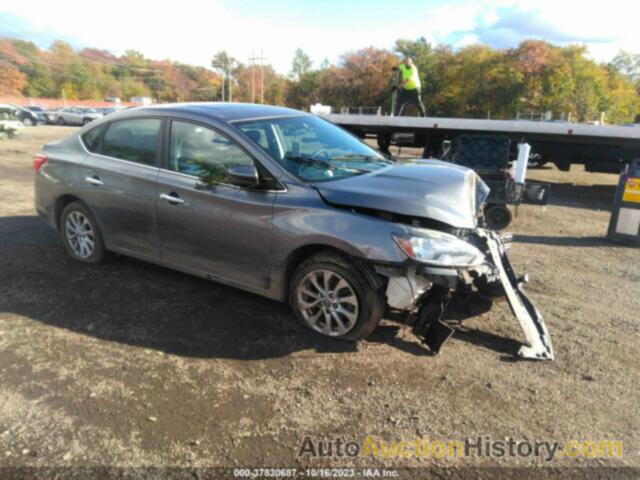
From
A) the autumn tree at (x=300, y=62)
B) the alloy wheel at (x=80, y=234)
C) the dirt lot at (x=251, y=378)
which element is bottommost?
the dirt lot at (x=251, y=378)

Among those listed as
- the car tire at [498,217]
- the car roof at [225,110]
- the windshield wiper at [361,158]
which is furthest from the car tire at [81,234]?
the car tire at [498,217]

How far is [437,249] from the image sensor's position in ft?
10.7

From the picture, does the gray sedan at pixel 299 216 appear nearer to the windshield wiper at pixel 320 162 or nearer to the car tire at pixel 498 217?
the windshield wiper at pixel 320 162

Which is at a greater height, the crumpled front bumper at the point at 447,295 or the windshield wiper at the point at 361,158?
the windshield wiper at the point at 361,158

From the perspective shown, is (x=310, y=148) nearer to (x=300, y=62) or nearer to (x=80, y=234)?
(x=80, y=234)

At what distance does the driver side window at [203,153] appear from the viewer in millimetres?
3891

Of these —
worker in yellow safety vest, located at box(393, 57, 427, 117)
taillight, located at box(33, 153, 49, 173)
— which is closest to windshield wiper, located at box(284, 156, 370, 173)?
taillight, located at box(33, 153, 49, 173)

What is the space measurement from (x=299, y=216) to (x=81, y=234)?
2857 mm

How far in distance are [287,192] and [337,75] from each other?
69.4m

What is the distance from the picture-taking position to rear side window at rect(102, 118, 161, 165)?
4.37m

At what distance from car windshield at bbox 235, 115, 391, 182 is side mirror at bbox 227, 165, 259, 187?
251 millimetres

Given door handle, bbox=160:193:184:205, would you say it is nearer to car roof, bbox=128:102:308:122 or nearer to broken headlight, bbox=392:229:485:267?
car roof, bbox=128:102:308:122

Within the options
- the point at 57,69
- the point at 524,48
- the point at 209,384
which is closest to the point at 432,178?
the point at 209,384

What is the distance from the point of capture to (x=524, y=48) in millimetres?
55062
